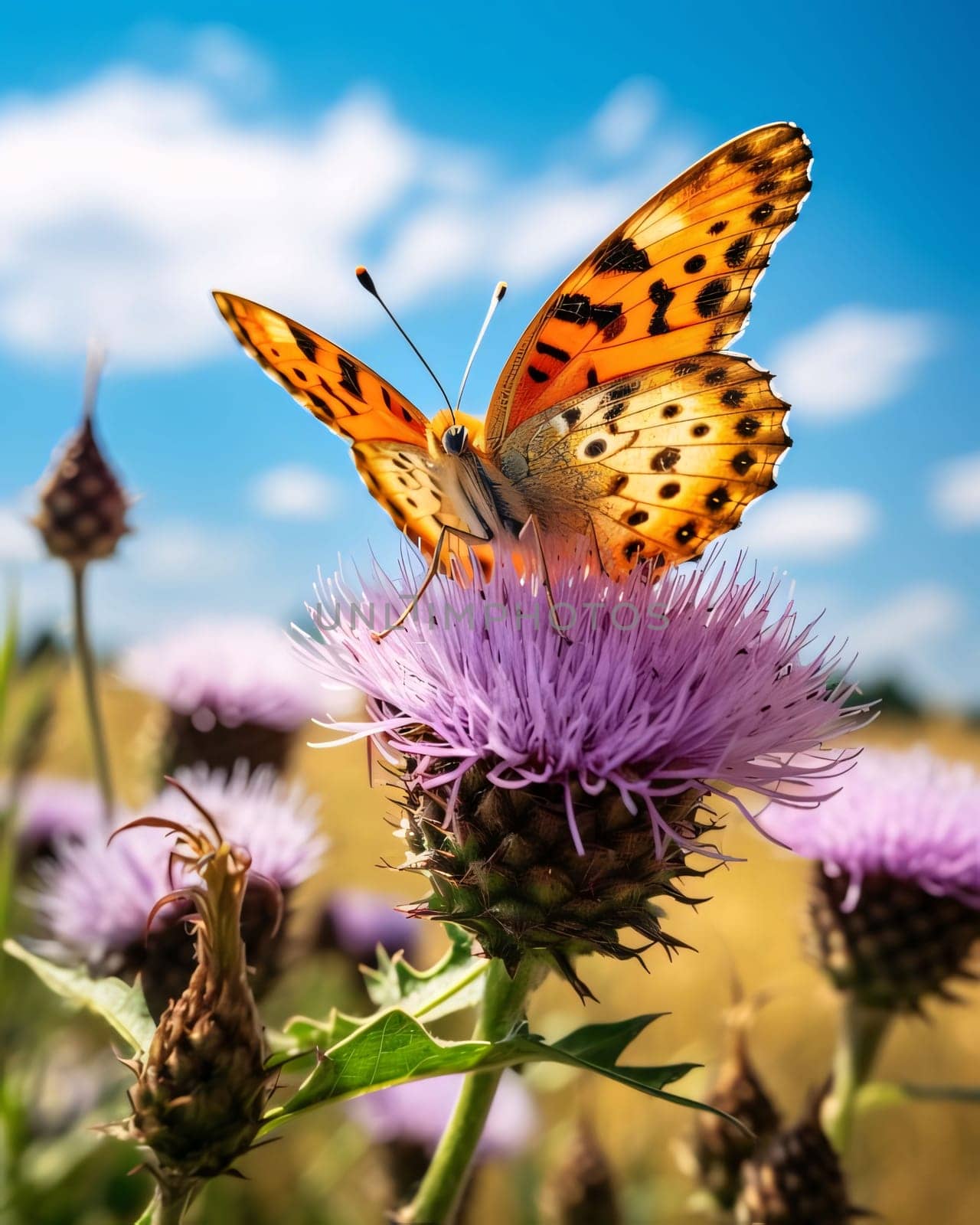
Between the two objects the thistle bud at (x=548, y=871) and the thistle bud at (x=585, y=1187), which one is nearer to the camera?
the thistle bud at (x=548, y=871)

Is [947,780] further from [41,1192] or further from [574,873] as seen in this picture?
[41,1192]

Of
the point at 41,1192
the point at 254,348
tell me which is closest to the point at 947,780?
the point at 254,348

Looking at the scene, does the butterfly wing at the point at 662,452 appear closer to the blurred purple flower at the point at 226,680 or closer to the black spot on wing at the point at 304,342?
the black spot on wing at the point at 304,342

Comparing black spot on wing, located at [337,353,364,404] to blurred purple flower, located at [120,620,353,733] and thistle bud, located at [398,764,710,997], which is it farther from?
blurred purple flower, located at [120,620,353,733]

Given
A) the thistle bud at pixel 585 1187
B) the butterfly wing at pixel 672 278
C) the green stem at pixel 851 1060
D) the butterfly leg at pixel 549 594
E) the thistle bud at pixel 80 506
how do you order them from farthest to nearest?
the thistle bud at pixel 80 506, the thistle bud at pixel 585 1187, the green stem at pixel 851 1060, the butterfly wing at pixel 672 278, the butterfly leg at pixel 549 594

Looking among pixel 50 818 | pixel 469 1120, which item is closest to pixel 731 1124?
pixel 469 1120

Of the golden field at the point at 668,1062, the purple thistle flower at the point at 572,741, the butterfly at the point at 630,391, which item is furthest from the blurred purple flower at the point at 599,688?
the golden field at the point at 668,1062

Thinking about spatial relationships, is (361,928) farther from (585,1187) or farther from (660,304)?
(660,304)
